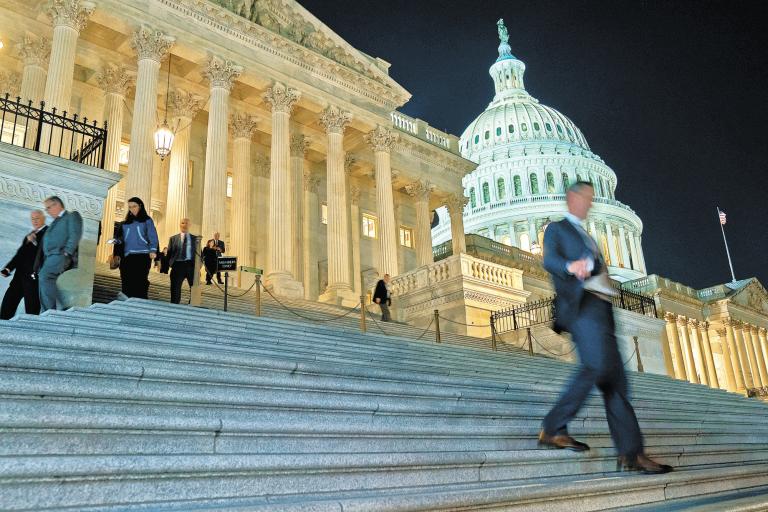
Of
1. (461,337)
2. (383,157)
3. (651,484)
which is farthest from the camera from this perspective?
(383,157)

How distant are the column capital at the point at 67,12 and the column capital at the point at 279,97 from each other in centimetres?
740

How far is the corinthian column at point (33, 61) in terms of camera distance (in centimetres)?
2127

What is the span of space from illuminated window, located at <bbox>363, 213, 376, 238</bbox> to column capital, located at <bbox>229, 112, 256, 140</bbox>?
9.30 m

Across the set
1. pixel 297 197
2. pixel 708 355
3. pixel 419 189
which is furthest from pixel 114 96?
pixel 708 355

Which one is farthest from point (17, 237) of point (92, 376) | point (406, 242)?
point (406, 242)

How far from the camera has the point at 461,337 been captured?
19.3 m

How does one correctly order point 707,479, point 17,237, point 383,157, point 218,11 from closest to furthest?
1. point 707,479
2. point 17,237
3. point 218,11
4. point 383,157

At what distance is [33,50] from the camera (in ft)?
70.5

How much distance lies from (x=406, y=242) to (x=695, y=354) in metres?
31.2

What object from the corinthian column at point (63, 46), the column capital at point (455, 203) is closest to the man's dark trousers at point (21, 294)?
the corinthian column at point (63, 46)

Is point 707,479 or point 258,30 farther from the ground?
point 258,30

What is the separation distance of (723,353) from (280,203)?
4917cm

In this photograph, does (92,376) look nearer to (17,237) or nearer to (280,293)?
(17,237)

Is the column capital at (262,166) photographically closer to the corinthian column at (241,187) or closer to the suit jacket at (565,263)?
the corinthian column at (241,187)
